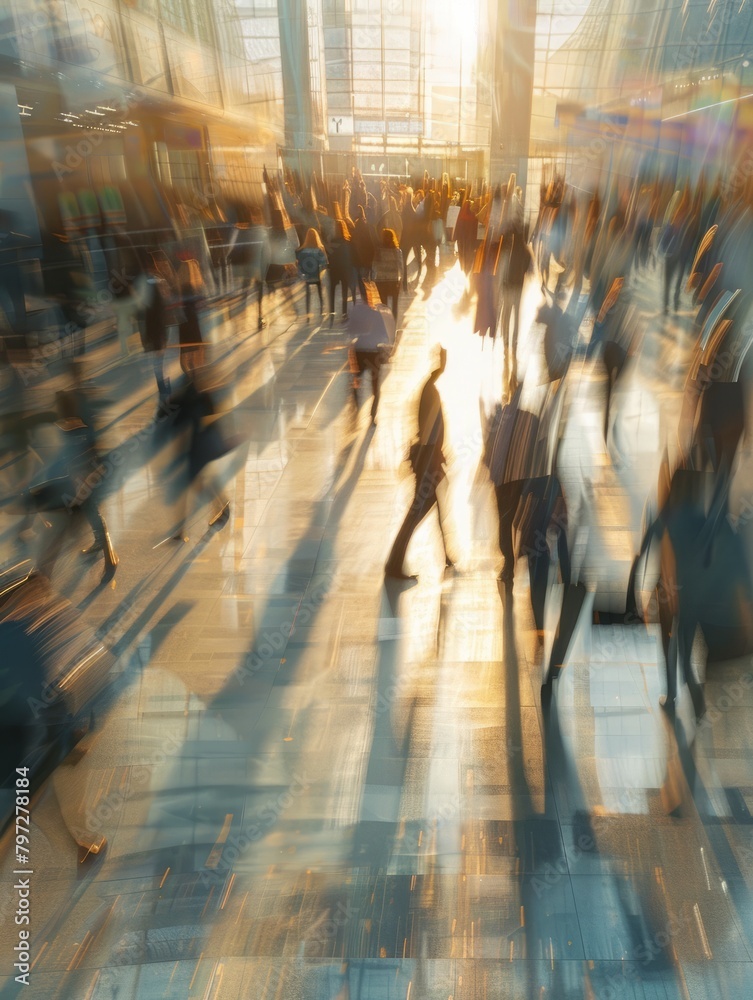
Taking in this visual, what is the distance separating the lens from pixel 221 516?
19.9ft

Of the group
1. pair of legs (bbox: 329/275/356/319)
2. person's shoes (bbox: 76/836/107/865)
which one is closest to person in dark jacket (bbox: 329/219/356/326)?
pair of legs (bbox: 329/275/356/319)

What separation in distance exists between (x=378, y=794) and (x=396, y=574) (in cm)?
190

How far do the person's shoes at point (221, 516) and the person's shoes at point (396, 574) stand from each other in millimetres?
1452

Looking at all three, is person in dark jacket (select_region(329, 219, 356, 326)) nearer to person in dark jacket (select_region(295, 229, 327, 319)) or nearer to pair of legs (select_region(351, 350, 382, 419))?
person in dark jacket (select_region(295, 229, 327, 319))

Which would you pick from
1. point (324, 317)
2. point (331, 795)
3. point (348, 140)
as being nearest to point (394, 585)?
point (331, 795)

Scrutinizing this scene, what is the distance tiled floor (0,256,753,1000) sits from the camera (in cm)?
280

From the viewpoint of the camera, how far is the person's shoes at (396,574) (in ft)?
17.0

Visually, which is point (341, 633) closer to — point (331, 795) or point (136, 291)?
point (331, 795)

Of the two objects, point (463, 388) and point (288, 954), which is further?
point (463, 388)

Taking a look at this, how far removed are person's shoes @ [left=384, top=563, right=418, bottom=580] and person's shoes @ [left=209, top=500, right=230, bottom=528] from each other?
1.45m

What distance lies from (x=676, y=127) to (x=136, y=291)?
14.2 m

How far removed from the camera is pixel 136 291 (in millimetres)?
10758

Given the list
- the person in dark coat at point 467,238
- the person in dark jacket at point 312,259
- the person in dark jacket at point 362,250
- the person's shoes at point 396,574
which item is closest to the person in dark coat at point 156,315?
the person's shoes at point 396,574

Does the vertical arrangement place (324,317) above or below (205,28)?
below
